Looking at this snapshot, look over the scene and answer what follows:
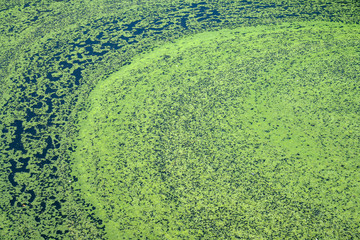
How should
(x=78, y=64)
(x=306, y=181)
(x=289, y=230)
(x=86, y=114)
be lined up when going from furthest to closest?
1. (x=78, y=64)
2. (x=86, y=114)
3. (x=306, y=181)
4. (x=289, y=230)

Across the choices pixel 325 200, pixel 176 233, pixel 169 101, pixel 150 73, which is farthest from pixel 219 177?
pixel 150 73

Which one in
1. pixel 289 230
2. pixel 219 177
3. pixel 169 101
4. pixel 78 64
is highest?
pixel 78 64

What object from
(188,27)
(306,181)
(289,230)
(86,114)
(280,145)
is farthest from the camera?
(188,27)

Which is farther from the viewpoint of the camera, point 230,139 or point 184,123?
point 184,123

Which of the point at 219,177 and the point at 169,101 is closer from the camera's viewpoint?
the point at 219,177

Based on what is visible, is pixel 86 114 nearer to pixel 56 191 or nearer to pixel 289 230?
pixel 56 191
